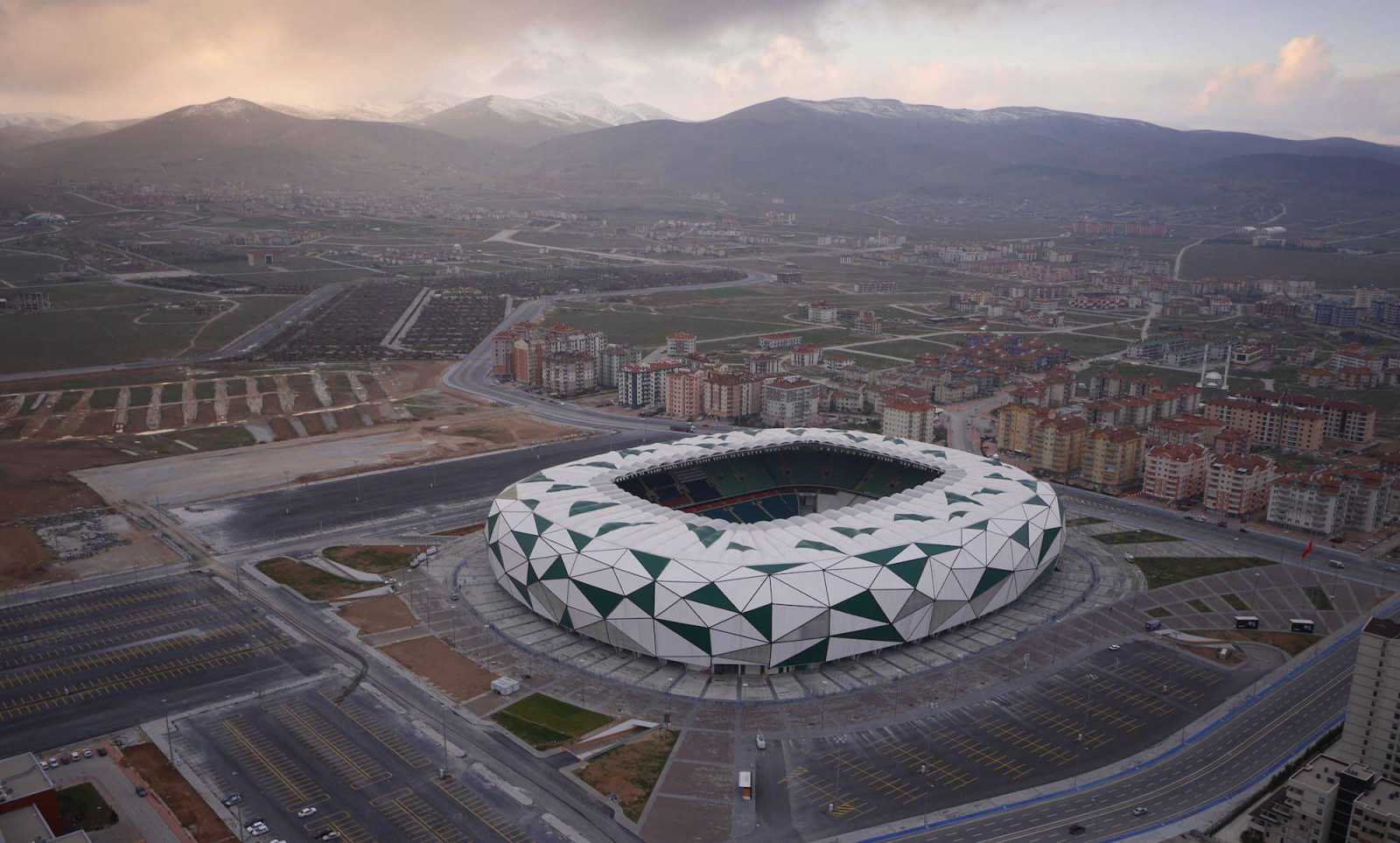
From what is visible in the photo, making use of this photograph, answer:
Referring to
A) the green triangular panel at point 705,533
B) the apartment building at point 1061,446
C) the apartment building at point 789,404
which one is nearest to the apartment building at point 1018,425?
the apartment building at point 1061,446

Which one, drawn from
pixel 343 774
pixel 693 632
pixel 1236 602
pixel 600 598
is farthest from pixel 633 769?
pixel 1236 602

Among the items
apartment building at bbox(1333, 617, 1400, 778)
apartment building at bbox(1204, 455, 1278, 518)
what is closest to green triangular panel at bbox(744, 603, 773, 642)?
apartment building at bbox(1333, 617, 1400, 778)

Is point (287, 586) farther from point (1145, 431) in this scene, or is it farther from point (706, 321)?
point (706, 321)

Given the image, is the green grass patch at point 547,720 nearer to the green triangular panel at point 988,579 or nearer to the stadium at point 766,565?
the stadium at point 766,565

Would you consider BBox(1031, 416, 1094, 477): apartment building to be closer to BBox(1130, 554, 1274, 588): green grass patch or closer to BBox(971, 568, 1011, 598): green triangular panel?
BBox(1130, 554, 1274, 588): green grass patch

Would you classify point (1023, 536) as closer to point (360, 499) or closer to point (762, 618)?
point (762, 618)
